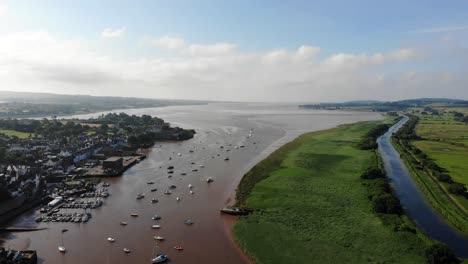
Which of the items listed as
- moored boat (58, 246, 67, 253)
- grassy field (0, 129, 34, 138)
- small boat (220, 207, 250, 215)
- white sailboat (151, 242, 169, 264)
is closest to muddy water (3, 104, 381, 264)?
moored boat (58, 246, 67, 253)

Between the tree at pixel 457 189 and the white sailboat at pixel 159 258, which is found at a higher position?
the tree at pixel 457 189

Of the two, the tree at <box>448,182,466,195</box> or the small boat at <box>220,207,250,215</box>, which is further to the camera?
the tree at <box>448,182,466,195</box>

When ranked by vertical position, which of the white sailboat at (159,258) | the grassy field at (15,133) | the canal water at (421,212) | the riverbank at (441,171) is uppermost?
the grassy field at (15,133)

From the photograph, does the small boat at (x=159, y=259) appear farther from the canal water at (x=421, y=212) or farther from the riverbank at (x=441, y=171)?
the riverbank at (x=441, y=171)

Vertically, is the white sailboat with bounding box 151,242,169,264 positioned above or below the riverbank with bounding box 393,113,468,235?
below

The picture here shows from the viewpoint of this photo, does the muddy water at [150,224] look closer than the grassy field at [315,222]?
No

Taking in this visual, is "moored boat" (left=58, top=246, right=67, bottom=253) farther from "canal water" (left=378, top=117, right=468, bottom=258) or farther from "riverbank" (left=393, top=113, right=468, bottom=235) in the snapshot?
"riverbank" (left=393, top=113, right=468, bottom=235)

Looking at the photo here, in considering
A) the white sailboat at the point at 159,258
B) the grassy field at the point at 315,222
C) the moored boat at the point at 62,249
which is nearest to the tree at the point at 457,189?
the grassy field at the point at 315,222

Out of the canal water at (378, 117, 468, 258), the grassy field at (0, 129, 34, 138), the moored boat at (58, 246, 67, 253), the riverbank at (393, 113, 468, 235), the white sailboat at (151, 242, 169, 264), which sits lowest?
the moored boat at (58, 246, 67, 253)
